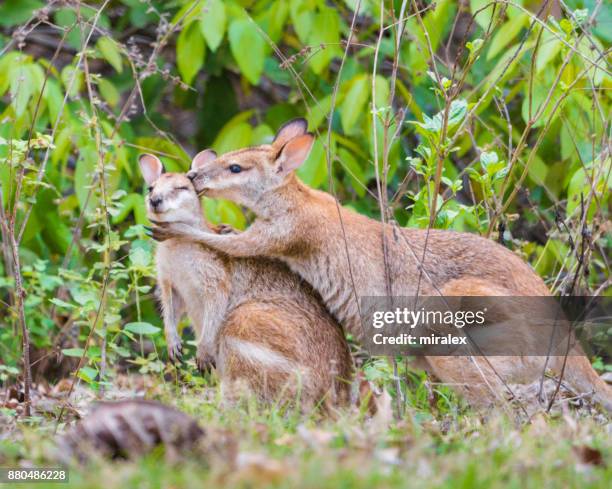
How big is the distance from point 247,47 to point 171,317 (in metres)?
2.16

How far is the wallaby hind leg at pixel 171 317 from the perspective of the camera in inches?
240

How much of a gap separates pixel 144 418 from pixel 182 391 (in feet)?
5.78

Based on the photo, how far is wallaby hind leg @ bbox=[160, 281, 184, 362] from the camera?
6098 mm

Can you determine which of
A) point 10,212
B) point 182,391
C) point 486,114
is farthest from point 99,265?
point 486,114

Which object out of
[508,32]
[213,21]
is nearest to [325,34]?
[213,21]

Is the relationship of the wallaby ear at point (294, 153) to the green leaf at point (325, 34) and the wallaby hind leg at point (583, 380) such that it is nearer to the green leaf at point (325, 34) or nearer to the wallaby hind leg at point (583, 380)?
the green leaf at point (325, 34)

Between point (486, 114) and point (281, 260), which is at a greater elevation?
point (486, 114)

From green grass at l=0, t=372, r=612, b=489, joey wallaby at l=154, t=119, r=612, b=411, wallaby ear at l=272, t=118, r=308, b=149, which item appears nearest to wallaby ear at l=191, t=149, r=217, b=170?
joey wallaby at l=154, t=119, r=612, b=411

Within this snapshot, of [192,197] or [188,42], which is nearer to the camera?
[192,197]

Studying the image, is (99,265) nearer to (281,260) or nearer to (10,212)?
(10,212)

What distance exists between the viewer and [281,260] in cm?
613

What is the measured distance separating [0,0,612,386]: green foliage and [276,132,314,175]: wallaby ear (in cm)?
19

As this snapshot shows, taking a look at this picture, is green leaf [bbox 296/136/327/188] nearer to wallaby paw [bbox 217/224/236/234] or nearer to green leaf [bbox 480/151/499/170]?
wallaby paw [bbox 217/224/236/234]

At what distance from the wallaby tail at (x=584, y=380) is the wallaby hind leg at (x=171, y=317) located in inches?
84.1
